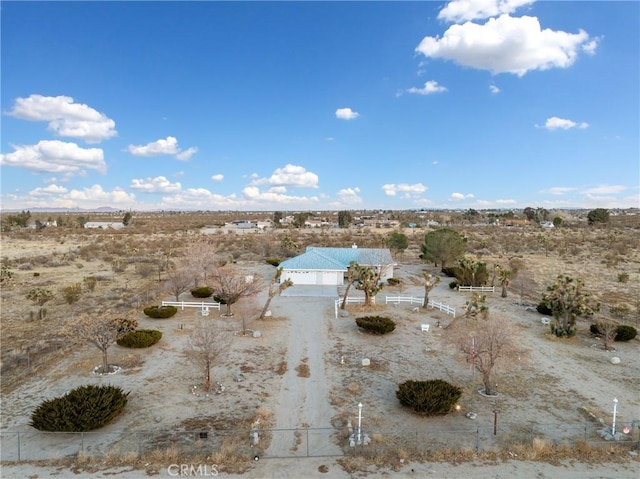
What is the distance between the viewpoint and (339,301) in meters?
32.3

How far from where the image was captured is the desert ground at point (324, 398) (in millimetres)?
12609

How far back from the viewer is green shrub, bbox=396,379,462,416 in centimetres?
1556

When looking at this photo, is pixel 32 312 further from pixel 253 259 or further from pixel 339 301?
pixel 253 259

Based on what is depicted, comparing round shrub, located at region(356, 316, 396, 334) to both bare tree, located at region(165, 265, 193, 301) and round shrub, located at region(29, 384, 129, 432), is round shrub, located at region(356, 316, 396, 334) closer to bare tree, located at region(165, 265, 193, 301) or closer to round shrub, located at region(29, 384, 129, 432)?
round shrub, located at region(29, 384, 129, 432)

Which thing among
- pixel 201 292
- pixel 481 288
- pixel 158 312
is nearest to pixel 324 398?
pixel 158 312

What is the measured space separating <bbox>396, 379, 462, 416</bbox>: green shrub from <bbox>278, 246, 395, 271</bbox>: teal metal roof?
74.0ft

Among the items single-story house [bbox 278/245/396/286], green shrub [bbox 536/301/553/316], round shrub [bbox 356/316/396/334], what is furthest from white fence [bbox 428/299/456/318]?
single-story house [bbox 278/245/396/286]

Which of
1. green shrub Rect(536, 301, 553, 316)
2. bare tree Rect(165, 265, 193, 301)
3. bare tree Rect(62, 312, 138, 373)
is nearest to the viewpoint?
bare tree Rect(62, 312, 138, 373)

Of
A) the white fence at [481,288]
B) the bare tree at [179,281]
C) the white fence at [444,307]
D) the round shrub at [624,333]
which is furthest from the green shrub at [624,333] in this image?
the bare tree at [179,281]

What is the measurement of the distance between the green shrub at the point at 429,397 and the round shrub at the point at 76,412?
11.0 metres

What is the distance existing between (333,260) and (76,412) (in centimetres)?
2876

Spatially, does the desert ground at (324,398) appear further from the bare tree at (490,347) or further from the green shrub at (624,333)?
the bare tree at (490,347)

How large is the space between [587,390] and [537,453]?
Result: 7.07 meters

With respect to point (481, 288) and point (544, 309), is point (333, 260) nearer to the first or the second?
point (481, 288)
